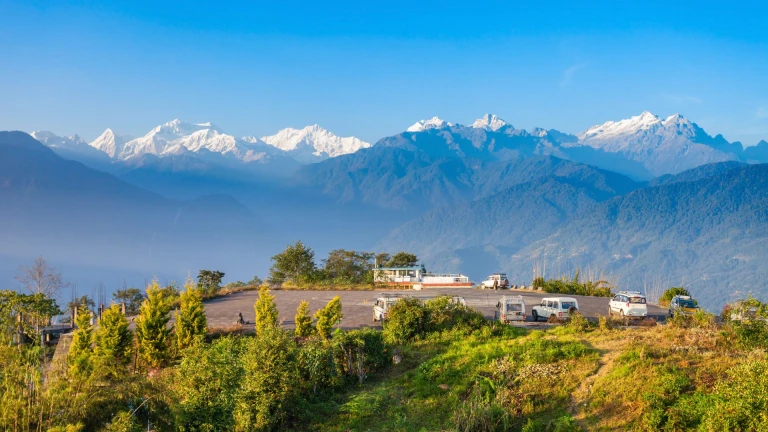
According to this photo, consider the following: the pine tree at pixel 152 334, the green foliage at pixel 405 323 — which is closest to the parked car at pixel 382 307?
the green foliage at pixel 405 323

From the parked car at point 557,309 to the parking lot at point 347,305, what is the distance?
1.22 m

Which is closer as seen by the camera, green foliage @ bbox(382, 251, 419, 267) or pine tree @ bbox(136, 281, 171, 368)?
pine tree @ bbox(136, 281, 171, 368)

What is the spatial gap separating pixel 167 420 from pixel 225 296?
111ft

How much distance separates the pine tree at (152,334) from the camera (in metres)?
23.9

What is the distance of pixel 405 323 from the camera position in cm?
2620

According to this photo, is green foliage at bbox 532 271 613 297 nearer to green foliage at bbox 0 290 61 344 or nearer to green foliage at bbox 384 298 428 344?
green foliage at bbox 384 298 428 344

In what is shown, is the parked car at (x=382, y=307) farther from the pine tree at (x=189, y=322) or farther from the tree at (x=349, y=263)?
the tree at (x=349, y=263)

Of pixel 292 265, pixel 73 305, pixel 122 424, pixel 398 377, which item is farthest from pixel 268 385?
pixel 73 305

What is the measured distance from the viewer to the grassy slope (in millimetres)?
15852

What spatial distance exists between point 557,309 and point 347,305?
557 inches

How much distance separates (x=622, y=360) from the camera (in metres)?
19.1

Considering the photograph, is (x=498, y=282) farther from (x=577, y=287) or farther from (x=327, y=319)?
(x=327, y=319)

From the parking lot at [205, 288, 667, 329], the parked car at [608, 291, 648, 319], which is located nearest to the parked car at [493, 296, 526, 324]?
the parking lot at [205, 288, 667, 329]

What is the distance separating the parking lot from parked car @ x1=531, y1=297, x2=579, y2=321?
1217 mm
